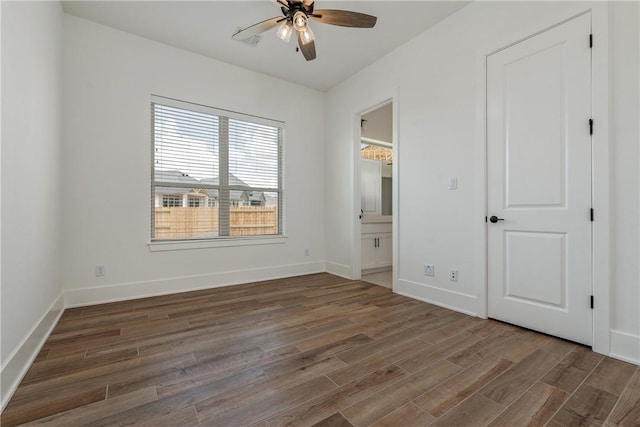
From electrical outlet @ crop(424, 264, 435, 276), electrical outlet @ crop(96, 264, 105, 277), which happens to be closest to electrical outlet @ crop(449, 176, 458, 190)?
electrical outlet @ crop(424, 264, 435, 276)

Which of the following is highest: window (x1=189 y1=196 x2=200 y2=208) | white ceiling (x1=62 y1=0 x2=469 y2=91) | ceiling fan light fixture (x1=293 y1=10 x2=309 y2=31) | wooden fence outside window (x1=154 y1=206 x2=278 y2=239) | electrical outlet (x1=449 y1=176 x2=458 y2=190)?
white ceiling (x1=62 y1=0 x2=469 y2=91)

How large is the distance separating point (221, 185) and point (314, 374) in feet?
9.30

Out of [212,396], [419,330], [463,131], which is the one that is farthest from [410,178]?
[212,396]

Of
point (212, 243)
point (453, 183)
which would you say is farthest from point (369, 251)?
point (212, 243)

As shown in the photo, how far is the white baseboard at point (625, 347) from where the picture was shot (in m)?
1.81

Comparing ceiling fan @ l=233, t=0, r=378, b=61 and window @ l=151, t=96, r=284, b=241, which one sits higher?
ceiling fan @ l=233, t=0, r=378, b=61

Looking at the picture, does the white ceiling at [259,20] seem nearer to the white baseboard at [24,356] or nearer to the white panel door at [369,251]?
the white panel door at [369,251]

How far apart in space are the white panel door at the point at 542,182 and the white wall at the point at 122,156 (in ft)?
9.74

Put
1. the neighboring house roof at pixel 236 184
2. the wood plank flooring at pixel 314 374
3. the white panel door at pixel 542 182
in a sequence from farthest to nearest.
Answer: the neighboring house roof at pixel 236 184, the white panel door at pixel 542 182, the wood plank flooring at pixel 314 374

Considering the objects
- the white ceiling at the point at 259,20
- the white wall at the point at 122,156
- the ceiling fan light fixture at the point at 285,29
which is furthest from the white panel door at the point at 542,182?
the white wall at the point at 122,156

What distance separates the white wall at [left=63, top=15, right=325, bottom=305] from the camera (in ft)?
9.62

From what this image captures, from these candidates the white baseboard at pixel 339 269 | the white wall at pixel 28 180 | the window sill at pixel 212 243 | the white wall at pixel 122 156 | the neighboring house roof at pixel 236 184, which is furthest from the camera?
the white baseboard at pixel 339 269

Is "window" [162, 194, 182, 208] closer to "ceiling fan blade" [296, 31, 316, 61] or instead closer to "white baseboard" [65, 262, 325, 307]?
"white baseboard" [65, 262, 325, 307]

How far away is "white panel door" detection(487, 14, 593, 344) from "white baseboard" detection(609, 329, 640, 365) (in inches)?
5.7
